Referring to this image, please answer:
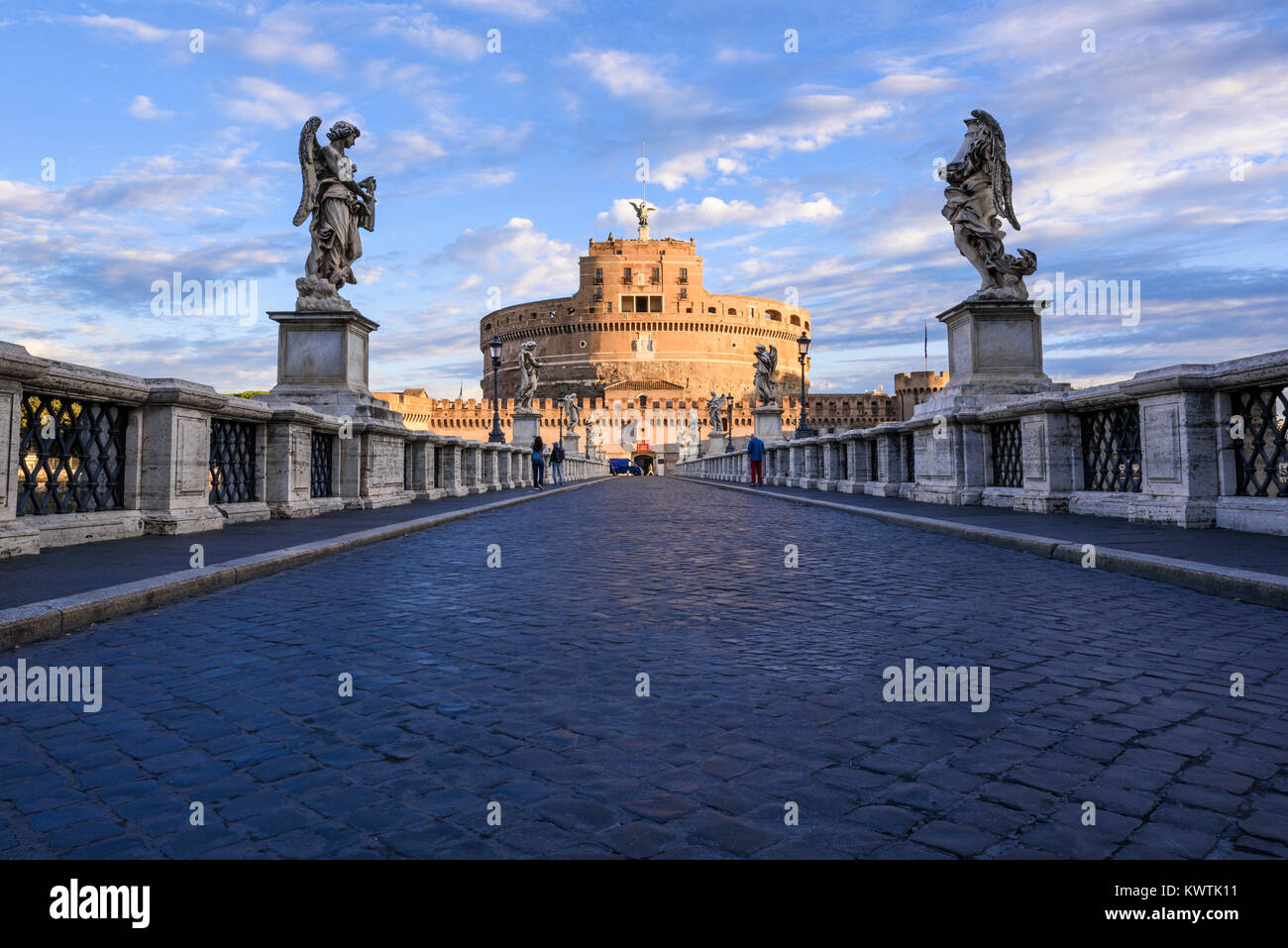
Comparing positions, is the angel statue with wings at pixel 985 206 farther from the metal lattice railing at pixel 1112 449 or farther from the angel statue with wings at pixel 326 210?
the angel statue with wings at pixel 326 210

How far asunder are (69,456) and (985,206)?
11187 millimetres

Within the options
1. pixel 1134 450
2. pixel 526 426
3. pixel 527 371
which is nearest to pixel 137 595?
pixel 1134 450

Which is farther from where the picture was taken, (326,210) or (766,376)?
(766,376)

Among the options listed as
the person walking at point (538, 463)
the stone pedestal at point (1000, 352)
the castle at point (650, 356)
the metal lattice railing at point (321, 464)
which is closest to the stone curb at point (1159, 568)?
the stone pedestal at point (1000, 352)

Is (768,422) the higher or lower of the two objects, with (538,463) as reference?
higher

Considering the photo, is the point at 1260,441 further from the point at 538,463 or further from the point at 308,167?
the point at 538,463

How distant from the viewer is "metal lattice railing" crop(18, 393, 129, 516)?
257 inches

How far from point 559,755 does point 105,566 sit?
4630 mm

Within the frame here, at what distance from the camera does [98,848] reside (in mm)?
1850

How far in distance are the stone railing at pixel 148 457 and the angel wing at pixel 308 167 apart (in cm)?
302

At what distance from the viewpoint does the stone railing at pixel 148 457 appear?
6.22 m

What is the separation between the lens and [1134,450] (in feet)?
28.3

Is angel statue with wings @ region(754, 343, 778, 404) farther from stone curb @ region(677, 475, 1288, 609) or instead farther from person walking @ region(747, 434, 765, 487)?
stone curb @ region(677, 475, 1288, 609)
